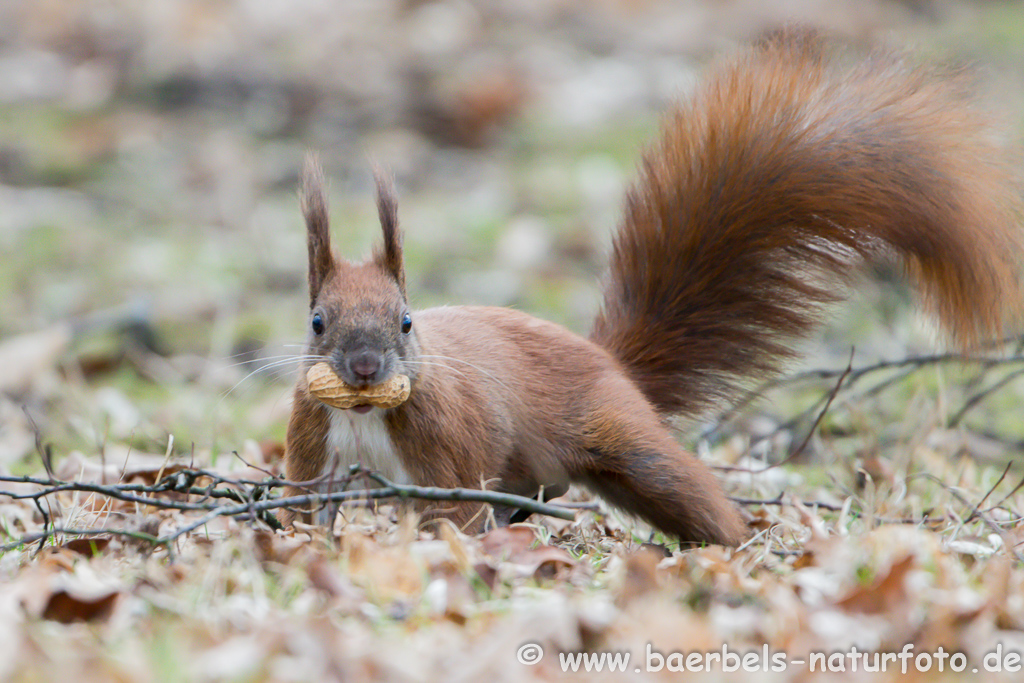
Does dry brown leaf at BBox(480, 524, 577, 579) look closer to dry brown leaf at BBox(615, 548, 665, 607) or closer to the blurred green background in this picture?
dry brown leaf at BBox(615, 548, 665, 607)

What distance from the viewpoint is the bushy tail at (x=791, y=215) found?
8.25ft

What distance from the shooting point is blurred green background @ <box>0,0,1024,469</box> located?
4559mm

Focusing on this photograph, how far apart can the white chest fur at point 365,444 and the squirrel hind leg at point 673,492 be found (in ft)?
1.68

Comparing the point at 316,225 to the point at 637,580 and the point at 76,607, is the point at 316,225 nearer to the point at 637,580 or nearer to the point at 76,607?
the point at 76,607

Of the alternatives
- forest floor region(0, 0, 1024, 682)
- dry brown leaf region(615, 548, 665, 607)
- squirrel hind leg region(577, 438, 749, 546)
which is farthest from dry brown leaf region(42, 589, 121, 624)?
squirrel hind leg region(577, 438, 749, 546)

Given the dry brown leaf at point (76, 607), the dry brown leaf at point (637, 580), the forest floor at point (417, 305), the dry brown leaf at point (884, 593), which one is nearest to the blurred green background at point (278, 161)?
the forest floor at point (417, 305)

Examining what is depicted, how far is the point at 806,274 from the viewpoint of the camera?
2758 mm

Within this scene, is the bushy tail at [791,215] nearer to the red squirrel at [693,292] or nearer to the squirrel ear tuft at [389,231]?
the red squirrel at [693,292]

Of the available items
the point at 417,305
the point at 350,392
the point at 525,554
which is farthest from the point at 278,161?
the point at 525,554

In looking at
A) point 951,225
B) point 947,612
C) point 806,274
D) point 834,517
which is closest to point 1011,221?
point 951,225

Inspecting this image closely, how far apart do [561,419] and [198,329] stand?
9.43 feet

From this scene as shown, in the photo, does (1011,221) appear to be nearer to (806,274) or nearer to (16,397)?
(806,274)

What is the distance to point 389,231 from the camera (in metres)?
2.55

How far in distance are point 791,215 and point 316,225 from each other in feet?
3.88
